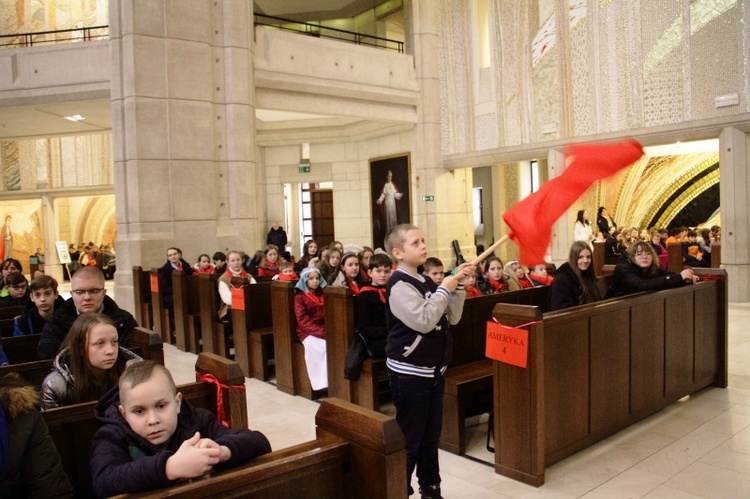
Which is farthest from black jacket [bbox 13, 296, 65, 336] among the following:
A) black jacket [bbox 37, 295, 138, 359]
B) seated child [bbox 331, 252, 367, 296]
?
seated child [bbox 331, 252, 367, 296]

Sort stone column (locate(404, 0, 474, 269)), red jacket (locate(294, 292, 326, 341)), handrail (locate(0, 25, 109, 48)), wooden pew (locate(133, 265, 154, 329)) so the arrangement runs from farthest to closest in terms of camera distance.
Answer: stone column (locate(404, 0, 474, 269)) → handrail (locate(0, 25, 109, 48)) → wooden pew (locate(133, 265, 154, 329)) → red jacket (locate(294, 292, 326, 341))

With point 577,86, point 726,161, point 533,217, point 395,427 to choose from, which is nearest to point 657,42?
point 577,86

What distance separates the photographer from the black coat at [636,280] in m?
4.84

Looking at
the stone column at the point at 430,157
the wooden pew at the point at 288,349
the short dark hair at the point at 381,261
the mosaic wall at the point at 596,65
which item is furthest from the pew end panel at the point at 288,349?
the stone column at the point at 430,157

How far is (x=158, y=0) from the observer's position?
10.5 meters

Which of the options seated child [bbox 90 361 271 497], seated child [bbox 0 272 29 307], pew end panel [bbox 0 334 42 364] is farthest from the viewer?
seated child [bbox 0 272 29 307]

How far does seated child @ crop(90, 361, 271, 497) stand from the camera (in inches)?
66.2

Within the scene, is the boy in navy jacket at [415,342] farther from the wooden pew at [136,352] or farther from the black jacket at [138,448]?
the wooden pew at [136,352]

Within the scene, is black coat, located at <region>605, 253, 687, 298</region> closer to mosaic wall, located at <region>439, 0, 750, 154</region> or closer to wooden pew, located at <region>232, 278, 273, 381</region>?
wooden pew, located at <region>232, 278, 273, 381</region>

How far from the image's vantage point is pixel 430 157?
47.5 ft

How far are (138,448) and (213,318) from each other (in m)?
5.41

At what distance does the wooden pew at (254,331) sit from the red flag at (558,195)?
3946 millimetres

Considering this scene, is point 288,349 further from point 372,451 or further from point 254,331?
point 372,451

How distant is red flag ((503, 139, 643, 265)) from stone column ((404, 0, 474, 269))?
1138cm
